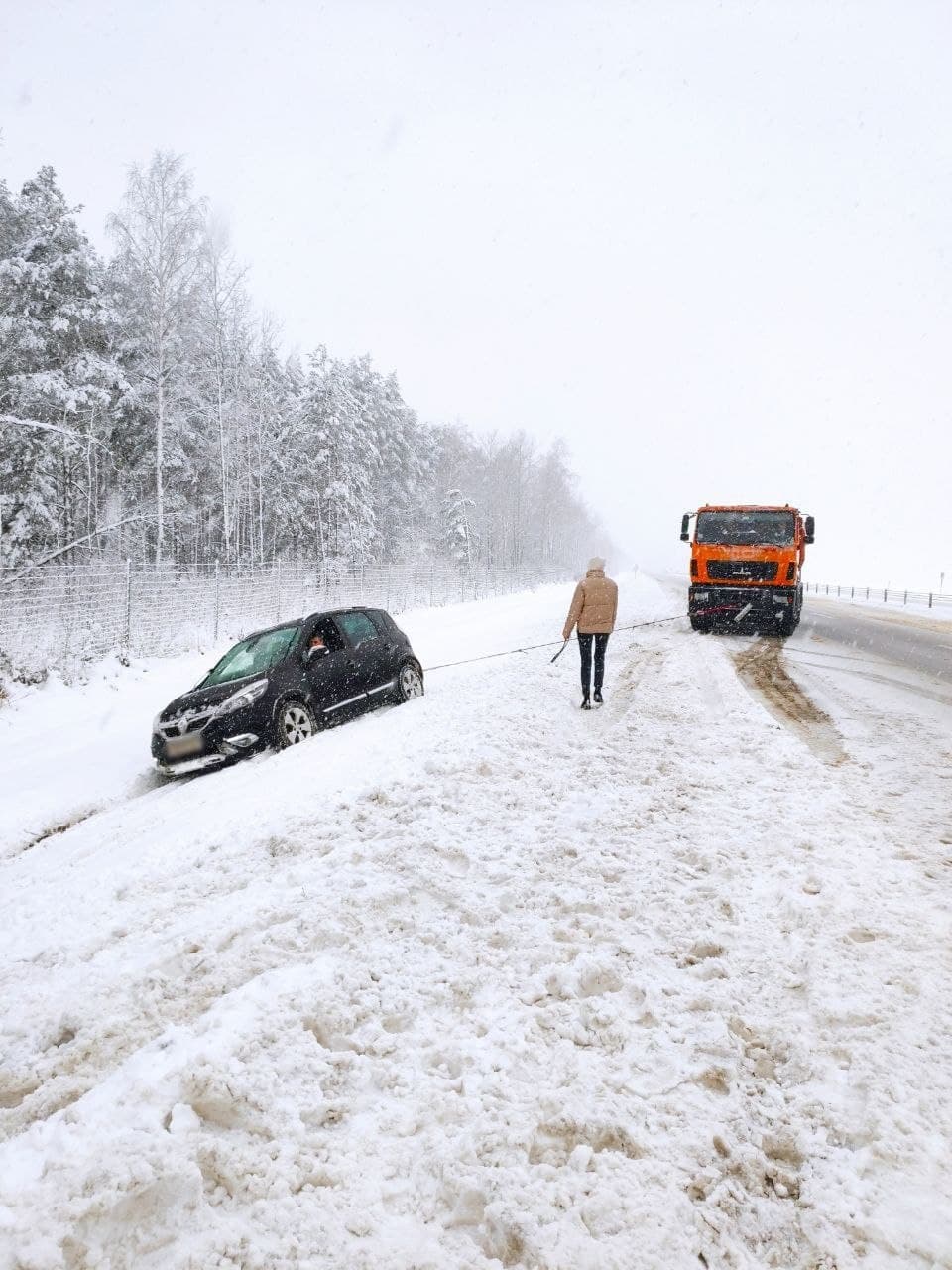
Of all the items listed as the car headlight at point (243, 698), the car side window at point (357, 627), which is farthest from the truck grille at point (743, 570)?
the car headlight at point (243, 698)

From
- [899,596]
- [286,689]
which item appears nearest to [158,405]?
[286,689]

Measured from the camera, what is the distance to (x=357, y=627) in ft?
27.8

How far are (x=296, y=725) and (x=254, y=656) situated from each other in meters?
1.07

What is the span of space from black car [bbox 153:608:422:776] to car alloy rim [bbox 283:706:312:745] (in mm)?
11

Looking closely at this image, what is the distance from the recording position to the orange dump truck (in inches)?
577

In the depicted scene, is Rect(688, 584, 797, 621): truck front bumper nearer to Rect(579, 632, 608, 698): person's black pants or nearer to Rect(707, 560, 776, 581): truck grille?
Rect(707, 560, 776, 581): truck grille

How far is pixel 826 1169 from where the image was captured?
1847mm

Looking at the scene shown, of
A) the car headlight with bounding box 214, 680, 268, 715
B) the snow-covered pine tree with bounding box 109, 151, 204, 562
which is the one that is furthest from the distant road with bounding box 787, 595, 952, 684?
the snow-covered pine tree with bounding box 109, 151, 204, 562

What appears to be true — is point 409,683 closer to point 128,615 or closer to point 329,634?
point 329,634

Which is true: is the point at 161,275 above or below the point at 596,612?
above

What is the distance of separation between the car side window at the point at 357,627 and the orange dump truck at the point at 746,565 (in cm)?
872

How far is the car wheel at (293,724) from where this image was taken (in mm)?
6809

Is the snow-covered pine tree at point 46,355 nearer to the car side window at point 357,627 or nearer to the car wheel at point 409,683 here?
the car side window at point 357,627

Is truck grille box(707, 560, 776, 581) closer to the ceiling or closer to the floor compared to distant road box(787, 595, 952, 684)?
closer to the ceiling
